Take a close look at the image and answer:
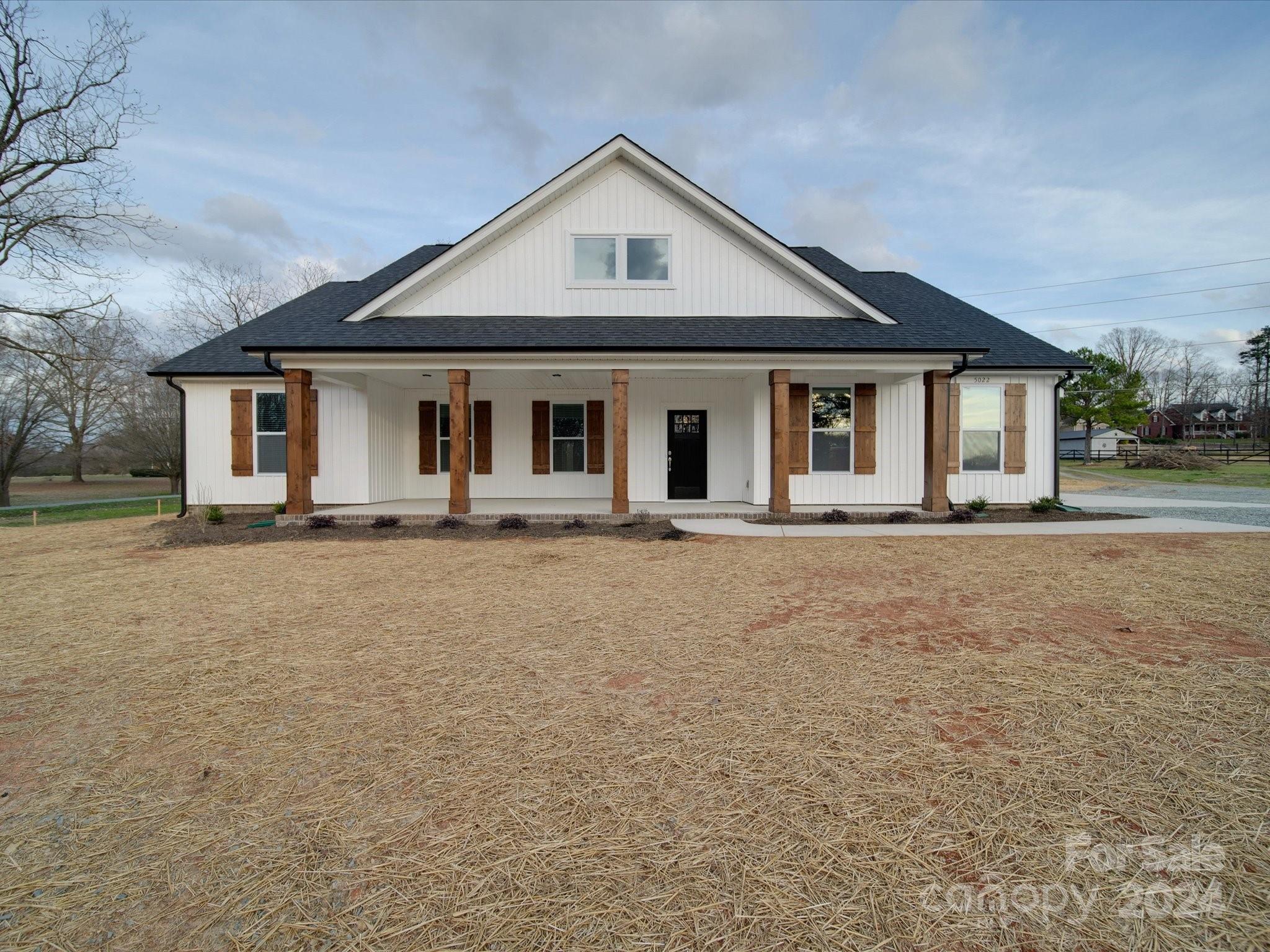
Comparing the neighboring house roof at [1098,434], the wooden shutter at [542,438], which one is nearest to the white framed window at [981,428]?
the wooden shutter at [542,438]

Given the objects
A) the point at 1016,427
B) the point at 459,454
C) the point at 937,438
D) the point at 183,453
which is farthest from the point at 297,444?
the point at 1016,427

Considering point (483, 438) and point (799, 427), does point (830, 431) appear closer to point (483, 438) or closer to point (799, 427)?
point (799, 427)

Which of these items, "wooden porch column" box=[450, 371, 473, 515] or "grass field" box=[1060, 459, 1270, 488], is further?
"grass field" box=[1060, 459, 1270, 488]

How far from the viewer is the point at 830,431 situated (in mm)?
12203

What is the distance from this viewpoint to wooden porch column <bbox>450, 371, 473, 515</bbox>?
34.7 feet

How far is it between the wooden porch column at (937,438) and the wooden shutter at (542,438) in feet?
26.8

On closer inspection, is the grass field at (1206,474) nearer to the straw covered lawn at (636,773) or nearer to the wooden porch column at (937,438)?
the wooden porch column at (937,438)

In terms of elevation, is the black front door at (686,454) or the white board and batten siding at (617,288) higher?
the white board and batten siding at (617,288)

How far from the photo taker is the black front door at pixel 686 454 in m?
13.0

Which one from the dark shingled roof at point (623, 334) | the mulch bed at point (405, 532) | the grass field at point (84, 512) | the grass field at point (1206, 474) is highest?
the dark shingled roof at point (623, 334)

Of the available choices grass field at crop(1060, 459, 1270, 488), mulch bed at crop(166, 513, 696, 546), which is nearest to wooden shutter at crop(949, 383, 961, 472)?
mulch bed at crop(166, 513, 696, 546)

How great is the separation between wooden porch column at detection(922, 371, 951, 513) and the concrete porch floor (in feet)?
1.64

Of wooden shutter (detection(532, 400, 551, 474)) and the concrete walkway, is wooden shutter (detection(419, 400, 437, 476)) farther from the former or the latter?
the concrete walkway

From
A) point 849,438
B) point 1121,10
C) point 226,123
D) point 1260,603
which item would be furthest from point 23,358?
point 1121,10
